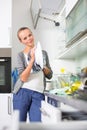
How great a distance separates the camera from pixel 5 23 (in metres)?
2.56

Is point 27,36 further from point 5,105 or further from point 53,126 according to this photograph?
point 53,126

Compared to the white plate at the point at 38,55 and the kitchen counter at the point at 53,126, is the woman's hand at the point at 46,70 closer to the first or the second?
the white plate at the point at 38,55

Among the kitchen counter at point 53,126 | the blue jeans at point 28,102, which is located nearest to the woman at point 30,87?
the blue jeans at point 28,102

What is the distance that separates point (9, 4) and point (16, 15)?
12.2 inches

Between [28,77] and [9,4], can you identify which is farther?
[9,4]

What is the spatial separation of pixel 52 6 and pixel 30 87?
1293 mm

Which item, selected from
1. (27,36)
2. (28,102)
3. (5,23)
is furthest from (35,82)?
(5,23)

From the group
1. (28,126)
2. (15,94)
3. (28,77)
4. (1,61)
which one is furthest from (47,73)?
(28,126)

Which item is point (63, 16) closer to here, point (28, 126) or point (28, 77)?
point (28, 77)

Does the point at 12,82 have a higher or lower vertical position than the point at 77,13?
lower

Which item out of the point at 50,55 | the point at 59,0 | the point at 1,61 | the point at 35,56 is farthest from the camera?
the point at 50,55

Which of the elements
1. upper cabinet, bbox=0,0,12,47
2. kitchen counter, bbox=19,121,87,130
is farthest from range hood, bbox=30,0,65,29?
kitchen counter, bbox=19,121,87,130

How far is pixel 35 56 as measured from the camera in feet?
6.07

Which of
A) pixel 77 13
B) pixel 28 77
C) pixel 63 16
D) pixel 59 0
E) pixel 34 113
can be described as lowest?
pixel 34 113
